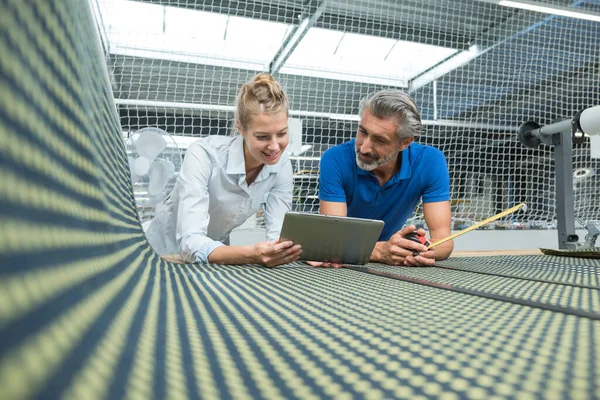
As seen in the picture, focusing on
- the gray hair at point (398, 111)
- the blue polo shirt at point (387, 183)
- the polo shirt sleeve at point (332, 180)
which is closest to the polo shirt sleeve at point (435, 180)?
the blue polo shirt at point (387, 183)

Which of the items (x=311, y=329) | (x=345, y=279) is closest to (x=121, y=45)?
(x=345, y=279)

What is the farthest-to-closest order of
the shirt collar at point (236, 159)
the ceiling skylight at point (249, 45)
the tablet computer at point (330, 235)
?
the ceiling skylight at point (249, 45) → the shirt collar at point (236, 159) → the tablet computer at point (330, 235)

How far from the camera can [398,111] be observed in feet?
4.10

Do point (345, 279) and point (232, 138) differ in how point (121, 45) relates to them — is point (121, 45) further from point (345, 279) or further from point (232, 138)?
point (345, 279)

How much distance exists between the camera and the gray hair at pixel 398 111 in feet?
4.09

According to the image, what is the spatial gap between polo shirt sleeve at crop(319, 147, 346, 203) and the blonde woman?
105mm

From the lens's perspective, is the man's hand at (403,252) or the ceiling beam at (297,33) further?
the ceiling beam at (297,33)

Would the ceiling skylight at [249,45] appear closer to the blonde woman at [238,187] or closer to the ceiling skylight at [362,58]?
the ceiling skylight at [362,58]

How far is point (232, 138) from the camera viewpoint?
1229mm

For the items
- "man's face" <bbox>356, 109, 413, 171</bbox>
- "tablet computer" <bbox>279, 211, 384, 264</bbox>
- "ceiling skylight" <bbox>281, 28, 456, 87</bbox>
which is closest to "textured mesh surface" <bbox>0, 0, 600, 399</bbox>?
"tablet computer" <bbox>279, 211, 384, 264</bbox>

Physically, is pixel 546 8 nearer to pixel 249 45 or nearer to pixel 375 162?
pixel 249 45

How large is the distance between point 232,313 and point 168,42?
3.66 meters

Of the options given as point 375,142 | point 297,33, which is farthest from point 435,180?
point 297,33

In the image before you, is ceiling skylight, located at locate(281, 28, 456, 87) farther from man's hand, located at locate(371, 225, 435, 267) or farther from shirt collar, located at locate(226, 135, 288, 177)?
man's hand, located at locate(371, 225, 435, 267)
